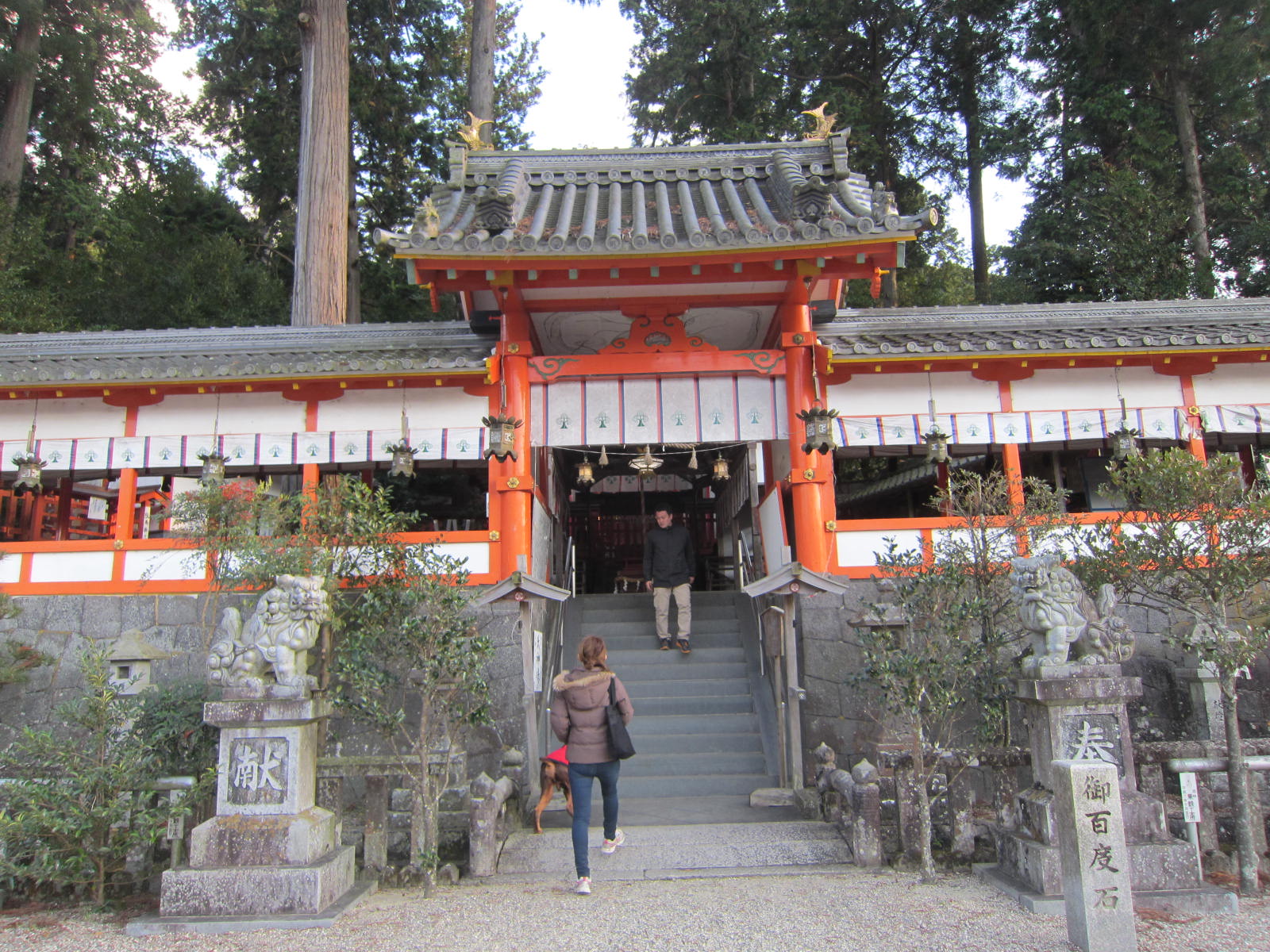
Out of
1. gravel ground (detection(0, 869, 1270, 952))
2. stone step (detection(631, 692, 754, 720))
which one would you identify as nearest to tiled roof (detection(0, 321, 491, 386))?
stone step (detection(631, 692, 754, 720))

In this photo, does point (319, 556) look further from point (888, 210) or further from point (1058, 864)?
point (888, 210)

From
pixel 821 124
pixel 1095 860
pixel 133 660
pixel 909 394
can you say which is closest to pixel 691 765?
pixel 1095 860

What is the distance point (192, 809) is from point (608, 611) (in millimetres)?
5879

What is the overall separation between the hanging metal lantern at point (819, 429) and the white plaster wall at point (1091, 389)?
103 inches

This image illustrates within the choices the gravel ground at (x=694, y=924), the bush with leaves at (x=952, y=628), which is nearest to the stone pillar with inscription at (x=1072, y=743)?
the gravel ground at (x=694, y=924)

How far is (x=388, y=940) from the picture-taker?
16.3ft

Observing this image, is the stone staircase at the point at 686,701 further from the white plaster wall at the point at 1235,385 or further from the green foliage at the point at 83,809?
the white plaster wall at the point at 1235,385

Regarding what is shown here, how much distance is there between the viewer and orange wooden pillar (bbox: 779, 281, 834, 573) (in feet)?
29.1

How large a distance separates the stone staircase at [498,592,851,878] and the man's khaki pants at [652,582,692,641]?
0.28 m

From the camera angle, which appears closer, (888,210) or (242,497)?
(242,497)

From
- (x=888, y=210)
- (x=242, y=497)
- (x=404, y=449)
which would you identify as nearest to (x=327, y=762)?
(x=242, y=497)

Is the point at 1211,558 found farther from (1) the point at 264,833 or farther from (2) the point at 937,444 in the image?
(1) the point at 264,833

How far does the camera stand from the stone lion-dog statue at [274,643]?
5.93m

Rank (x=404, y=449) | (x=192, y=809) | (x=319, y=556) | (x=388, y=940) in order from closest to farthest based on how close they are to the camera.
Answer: (x=388, y=940) → (x=192, y=809) → (x=319, y=556) → (x=404, y=449)
